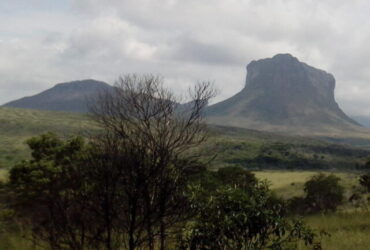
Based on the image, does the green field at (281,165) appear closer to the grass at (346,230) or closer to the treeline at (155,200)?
the grass at (346,230)

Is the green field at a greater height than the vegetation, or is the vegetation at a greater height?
the vegetation

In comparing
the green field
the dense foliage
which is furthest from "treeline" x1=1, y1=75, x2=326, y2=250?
the dense foliage

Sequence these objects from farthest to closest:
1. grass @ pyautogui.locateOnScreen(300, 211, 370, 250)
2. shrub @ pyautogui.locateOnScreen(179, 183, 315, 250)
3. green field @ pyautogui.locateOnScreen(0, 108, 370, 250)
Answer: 1. green field @ pyautogui.locateOnScreen(0, 108, 370, 250)
2. grass @ pyautogui.locateOnScreen(300, 211, 370, 250)
3. shrub @ pyautogui.locateOnScreen(179, 183, 315, 250)

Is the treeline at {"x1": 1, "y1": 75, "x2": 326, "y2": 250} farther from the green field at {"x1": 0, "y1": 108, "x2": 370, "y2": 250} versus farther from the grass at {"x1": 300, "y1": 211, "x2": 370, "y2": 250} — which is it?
the green field at {"x1": 0, "y1": 108, "x2": 370, "y2": 250}

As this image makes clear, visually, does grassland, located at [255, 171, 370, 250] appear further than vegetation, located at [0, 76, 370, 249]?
Yes

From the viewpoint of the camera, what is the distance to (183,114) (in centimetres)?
2502

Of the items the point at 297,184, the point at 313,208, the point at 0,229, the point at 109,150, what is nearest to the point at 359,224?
the point at 109,150

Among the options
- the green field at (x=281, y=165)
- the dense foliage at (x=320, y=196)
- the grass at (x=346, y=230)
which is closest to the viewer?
the grass at (x=346, y=230)

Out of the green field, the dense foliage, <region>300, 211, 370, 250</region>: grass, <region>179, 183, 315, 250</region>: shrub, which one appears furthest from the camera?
the dense foliage

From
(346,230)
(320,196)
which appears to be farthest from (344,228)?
(320,196)

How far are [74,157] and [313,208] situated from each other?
3958 centimetres

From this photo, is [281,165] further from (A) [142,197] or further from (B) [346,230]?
(A) [142,197]

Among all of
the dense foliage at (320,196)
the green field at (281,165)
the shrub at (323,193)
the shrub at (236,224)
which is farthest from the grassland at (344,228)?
the shrub at (323,193)

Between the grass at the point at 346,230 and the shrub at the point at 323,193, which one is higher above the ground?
the grass at the point at 346,230
